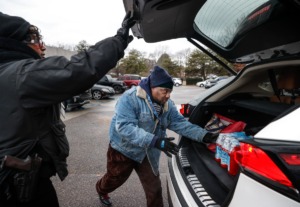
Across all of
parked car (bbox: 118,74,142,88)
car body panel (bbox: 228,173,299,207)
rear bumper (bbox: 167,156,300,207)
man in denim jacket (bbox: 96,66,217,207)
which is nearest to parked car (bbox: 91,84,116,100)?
parked car (bbox: 118,74,142,88)

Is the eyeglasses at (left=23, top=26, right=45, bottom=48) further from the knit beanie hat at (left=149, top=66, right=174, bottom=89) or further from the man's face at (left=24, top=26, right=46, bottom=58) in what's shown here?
the knit beanie hat at (left=149, top=66, right=174, bottom=89)

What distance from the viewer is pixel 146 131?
2.29m

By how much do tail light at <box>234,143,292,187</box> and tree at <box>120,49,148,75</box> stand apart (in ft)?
141

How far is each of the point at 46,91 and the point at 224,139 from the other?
1.39m

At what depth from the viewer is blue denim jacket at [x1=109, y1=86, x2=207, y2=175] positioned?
2103 mm

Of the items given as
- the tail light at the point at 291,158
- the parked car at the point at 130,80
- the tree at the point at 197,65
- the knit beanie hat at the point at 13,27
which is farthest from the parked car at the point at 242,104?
the tree at the point at 197,65

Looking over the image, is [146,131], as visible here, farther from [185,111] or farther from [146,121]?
[185,111]

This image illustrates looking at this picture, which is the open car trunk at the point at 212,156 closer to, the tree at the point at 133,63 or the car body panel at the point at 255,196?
the car body panel at the point at 255,196

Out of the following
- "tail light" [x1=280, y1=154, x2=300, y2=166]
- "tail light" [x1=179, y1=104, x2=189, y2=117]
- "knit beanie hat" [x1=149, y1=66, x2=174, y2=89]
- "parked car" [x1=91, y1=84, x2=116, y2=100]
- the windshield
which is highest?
the windshield

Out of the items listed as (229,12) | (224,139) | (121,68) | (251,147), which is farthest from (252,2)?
(121,68)

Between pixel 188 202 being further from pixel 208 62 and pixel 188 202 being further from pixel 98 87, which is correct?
pixel 208 62

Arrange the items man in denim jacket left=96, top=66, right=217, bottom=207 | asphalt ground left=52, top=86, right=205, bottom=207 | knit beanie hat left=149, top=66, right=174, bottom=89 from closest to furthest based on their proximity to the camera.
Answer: man in denim jacket left=96, top=66, right=217, bottom=207
knit beanie hat left=149, top=66, right=174, bottom=89
asphalt ground left=52, top=86, right=205, bottom=207

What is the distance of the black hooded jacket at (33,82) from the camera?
135 centimetres

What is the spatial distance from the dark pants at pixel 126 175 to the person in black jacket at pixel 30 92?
2.90 feet
